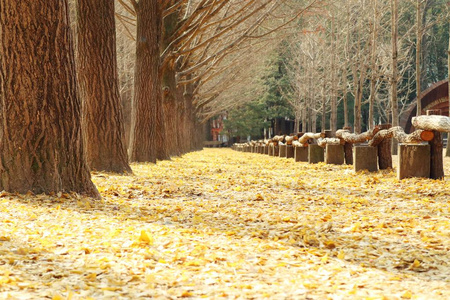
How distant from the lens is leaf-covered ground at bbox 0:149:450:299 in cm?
298

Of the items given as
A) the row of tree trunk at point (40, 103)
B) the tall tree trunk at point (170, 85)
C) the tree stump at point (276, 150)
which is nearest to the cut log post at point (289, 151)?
the tree stump at point (276, 150)

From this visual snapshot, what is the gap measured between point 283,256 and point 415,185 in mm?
4701

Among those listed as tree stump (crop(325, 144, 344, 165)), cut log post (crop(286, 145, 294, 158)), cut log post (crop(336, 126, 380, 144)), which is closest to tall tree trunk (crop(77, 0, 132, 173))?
cut log post (crop(336, 126, 380, 144))

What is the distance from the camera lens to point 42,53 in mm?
6004

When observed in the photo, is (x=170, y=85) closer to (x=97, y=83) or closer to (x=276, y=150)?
(x=276, y=150)

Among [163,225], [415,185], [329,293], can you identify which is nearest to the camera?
[329,293]

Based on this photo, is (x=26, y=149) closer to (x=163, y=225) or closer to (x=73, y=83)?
(x=73, y=83)

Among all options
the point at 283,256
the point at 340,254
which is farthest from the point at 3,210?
the point at 340,254

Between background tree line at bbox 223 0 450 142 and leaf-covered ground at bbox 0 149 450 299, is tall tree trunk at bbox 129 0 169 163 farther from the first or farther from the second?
leaf-covered ground at bbox 0 149 450 299

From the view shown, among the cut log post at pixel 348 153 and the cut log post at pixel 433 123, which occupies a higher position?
the cut log post at pixel 433 123

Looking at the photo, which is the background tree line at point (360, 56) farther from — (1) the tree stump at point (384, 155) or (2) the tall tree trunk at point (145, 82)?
(1) the tree stump at point (384, 155)

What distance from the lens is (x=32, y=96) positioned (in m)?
5.98

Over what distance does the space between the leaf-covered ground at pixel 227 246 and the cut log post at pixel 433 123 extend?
1020 mm

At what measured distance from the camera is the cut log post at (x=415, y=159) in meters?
8.05
